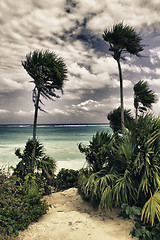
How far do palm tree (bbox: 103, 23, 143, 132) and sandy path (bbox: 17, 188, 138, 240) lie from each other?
180 inches

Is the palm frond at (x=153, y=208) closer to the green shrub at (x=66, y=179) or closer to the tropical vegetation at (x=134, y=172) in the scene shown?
the tropical vegetation at (x=134, y=172)

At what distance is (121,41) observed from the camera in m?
7.79

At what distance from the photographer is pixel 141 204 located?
3824 millimetres

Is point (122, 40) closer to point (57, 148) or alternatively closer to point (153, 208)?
point (153, 208)

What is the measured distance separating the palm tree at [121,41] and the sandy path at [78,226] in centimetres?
457

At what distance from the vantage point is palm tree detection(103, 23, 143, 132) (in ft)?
25.2

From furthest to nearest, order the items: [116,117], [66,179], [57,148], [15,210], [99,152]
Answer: [57,148] < [116,117] < [66,179] < [99,152] < [15,210]

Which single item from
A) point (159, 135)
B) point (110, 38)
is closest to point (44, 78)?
point (110, 38)

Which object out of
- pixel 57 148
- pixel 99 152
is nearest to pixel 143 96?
pixel 99 152

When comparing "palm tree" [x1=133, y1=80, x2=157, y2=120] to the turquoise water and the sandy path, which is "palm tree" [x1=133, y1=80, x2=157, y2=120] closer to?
the turquoise water

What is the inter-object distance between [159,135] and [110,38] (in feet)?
18.7

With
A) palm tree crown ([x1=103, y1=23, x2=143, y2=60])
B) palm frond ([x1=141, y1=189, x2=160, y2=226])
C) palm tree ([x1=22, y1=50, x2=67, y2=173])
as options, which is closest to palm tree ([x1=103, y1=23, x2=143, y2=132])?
palm tree crown ([x1=103, y1=23, x2=143, y2=60])

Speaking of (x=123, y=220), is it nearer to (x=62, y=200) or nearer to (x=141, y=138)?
(x=141, y=138)

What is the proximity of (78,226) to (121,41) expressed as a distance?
7.14m
